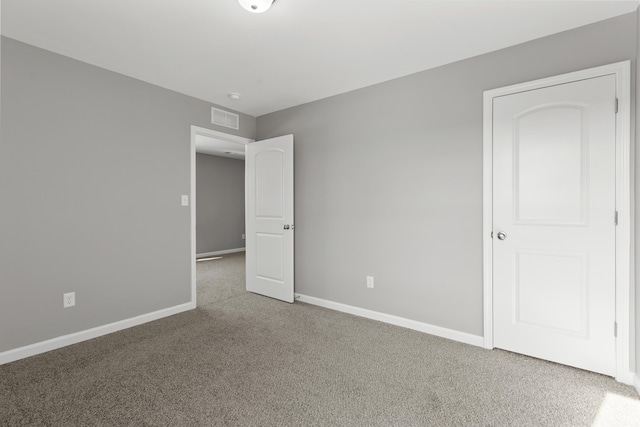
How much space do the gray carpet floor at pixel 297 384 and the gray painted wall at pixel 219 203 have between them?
15.1ft

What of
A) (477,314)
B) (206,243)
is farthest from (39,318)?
(206,243)

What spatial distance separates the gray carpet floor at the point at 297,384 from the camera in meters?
1.72

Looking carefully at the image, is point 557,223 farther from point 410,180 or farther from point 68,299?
point 68,299

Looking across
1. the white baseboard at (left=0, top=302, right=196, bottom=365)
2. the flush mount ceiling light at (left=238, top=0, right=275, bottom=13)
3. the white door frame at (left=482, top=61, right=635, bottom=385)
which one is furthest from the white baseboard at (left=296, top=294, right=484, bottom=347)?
the flush mount ceiling light at (left=238, top=0, right=275, bottom=13)

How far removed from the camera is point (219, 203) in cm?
765

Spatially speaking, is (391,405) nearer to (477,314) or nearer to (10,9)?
(477,314)

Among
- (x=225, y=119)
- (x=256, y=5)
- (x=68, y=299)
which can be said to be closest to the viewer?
(x=256, y=5)

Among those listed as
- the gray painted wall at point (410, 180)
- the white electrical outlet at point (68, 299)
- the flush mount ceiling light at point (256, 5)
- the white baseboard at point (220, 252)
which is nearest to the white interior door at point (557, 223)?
the gray painted wall at point (410, 180)

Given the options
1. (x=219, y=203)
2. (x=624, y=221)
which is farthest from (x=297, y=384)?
(x=219, y=203)

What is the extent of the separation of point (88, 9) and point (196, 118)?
62.8 inches

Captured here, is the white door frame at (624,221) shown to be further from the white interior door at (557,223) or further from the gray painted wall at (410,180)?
the gray painted wall at (410,180)

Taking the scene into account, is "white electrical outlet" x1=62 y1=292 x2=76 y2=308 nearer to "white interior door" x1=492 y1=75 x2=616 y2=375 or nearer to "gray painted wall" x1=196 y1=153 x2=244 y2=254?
"white interior door" x1=492 y1=75 x2=616 y2=375

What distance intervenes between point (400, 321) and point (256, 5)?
9.49ft

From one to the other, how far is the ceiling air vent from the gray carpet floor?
2.43 m
